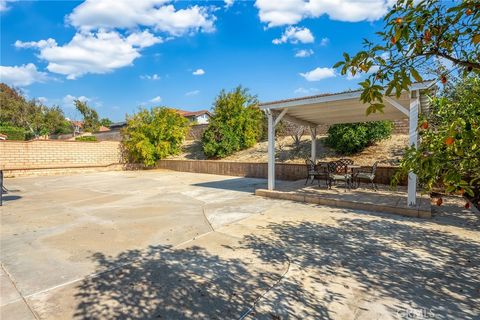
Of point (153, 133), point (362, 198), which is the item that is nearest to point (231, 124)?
point (153, 133)

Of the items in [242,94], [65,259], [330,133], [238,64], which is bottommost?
[65,259]

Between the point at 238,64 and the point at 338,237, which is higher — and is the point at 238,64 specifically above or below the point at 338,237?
above

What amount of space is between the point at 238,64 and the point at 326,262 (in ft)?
44.6

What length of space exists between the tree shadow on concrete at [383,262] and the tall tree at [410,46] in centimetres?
192

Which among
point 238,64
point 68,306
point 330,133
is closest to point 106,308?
point 68,306

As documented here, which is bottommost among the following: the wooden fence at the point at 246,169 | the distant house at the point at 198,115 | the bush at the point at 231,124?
the wooden fence at the point at 246,169

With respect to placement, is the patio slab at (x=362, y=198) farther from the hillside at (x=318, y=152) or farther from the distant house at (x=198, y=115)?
the distant house at (x=198, y=115)

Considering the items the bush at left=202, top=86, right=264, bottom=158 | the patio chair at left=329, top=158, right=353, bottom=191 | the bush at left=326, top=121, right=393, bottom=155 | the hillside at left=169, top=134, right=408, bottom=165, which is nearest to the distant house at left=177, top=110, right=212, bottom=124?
the hillside at left=169, top=134, right=408, bottom=165

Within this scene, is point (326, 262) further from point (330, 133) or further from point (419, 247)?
point (330, 133)

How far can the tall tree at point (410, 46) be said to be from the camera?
1.31 m

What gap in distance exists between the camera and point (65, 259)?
3.35m

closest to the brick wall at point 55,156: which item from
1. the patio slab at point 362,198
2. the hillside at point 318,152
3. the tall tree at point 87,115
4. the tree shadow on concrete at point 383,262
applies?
the hillside at point 318,152

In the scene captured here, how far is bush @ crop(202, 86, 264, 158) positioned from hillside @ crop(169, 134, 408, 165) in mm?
627

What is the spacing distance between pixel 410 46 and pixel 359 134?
10.1 m
